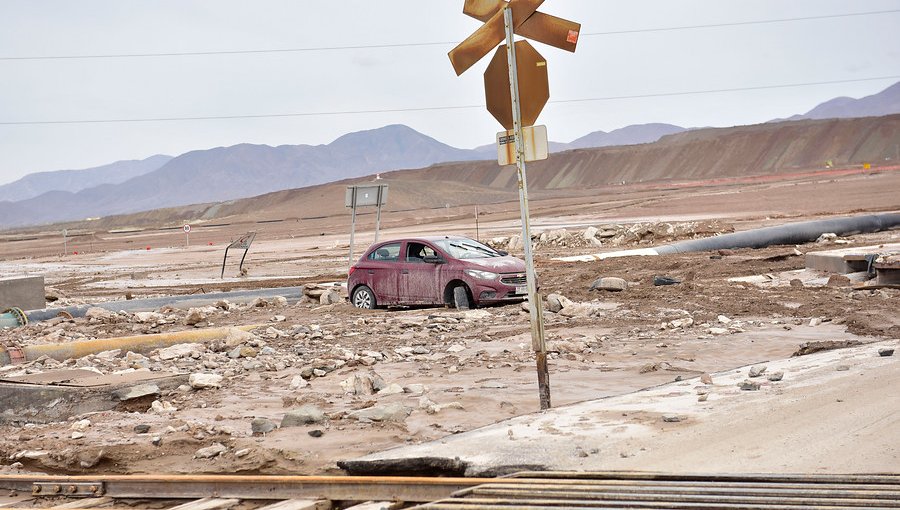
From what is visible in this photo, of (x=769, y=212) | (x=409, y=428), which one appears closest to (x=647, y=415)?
(x=409, y=428)

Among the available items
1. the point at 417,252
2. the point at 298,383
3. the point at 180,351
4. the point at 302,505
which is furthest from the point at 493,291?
the point at 302,505

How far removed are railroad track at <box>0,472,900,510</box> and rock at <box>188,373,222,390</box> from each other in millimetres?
3846

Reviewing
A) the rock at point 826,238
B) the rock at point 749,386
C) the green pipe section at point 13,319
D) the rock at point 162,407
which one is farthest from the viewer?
the rock at point 826,238

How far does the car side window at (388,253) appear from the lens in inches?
757

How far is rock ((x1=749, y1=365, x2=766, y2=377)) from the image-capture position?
9922mm

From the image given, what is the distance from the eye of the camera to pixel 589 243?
3547 cm

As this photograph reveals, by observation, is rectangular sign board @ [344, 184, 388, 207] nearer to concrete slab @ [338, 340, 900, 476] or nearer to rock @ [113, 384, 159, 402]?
rock @ [113, 384, 159, 402]

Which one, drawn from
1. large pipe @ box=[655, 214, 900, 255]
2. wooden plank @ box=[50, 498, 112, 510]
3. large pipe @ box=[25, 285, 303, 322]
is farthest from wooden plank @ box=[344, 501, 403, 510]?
large pipe @ box=[655, 214, 900, 255]

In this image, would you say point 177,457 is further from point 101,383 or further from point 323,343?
point 323,343

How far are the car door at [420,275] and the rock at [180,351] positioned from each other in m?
4.92

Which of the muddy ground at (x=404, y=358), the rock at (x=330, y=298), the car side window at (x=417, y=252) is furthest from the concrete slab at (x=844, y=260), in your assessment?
the rock at (x=330, y=298)

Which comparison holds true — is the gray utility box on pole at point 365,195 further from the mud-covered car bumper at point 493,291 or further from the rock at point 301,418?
the rock at point 301,418

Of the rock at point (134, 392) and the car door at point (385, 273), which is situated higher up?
the car door at point (385, 273)

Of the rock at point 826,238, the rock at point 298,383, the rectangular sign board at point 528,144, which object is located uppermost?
the rectangular sign board at point 528,144
